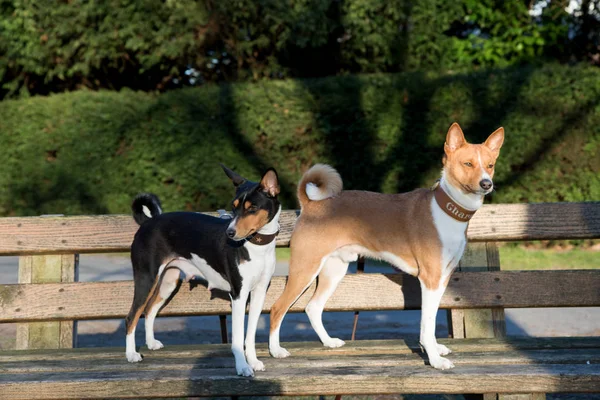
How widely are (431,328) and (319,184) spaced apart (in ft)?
3.12

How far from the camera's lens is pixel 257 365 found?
3289 mm

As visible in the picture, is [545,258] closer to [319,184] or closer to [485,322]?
[485,322]

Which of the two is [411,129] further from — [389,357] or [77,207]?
[389,357]

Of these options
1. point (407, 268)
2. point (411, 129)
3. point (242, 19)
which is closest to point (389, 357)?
→ point (407, 268)

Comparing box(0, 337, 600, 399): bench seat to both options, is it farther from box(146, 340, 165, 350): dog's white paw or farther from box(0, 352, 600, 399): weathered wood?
box(146, 340, 165, 350): dog's white paw

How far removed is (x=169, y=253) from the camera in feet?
12.2

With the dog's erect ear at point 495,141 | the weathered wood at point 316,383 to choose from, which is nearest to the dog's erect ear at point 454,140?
the dog's erect ear at point 495,141

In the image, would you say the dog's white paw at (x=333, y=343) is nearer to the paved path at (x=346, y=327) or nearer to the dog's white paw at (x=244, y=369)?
the dog's white paw at (x=244, y=369)

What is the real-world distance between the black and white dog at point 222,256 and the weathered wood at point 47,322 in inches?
21.9

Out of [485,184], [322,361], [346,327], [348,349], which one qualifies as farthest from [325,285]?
[346,327]

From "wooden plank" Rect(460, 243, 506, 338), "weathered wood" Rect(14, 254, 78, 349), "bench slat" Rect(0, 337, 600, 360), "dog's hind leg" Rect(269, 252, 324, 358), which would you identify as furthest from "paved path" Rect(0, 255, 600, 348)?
"dog's hind leg" Rect(269, 252, 324, 358)

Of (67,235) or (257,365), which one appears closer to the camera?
(257,365)

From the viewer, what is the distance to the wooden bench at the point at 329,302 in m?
3.31

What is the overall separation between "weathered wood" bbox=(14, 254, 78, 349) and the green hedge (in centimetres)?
734
